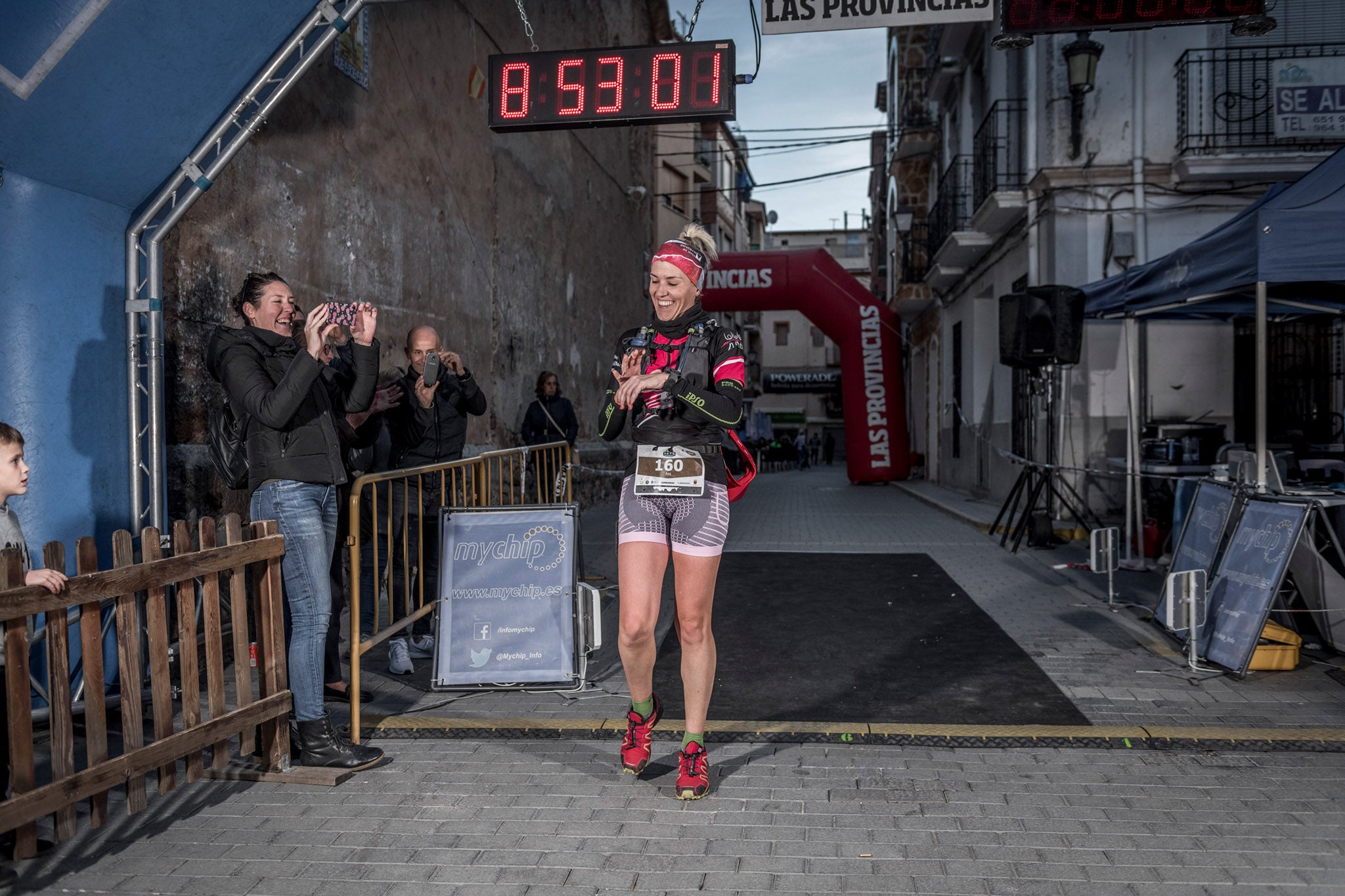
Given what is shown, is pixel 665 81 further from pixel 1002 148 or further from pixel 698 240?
pixel 1002 148

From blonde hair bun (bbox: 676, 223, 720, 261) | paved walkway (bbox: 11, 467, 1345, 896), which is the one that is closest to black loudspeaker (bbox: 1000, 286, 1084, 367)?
paved walkway (bbox: 11, 467, 1345, 896)

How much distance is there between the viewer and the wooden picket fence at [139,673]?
3154 millimetres

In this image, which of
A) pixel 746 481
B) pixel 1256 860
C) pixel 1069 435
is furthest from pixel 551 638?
pixel 1069 435

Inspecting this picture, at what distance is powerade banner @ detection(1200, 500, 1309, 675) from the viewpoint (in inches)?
214

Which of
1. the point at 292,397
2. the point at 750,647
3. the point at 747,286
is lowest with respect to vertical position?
the point at 750,647

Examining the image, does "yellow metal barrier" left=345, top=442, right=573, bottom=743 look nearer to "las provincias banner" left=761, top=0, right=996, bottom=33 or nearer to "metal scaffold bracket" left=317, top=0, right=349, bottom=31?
"metal scaffold bracket" left=317, top=0, right=349, bottom=31

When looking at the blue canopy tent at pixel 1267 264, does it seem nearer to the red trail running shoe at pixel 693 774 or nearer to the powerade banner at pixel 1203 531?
the powerade banner at pixel 1203 531

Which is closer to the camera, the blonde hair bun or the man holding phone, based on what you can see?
the blonde hair bun

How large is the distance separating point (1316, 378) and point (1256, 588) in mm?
8739

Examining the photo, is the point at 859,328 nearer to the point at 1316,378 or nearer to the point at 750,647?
the point at 1316,378

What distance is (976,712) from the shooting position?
495 cm

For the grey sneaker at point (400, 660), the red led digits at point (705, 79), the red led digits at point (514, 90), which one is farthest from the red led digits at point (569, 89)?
the grey sneaker at point (400, 660)

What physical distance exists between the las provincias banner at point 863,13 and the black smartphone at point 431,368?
3241 mm

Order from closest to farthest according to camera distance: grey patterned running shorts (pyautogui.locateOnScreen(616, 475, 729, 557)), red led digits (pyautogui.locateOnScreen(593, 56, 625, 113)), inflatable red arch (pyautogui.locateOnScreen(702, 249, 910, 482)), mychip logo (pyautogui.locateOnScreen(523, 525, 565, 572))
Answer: grey patterned running shorts (pyautogui.locateOnScreen(616, 475, 729, 557)) → mychip logo (pyautogui.locateOnScreen(523, 525, 565, 572)) → red led digits (pyautogui.locateOnScreen(593, 56, 625, 113)) → inflatable red arch (pyautogui.locateOnScreen(702, 249, 910, 482))
